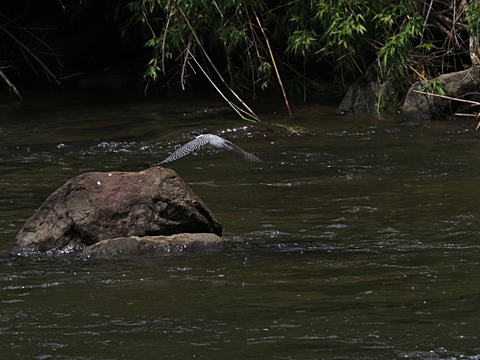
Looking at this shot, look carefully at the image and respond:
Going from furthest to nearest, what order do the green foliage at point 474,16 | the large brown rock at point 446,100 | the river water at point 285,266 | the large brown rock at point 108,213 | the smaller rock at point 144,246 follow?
the large brown rock at point 446,100, the green foliage at point 474,16, the large brown rock at point 108,213, the smaller rock at point 144,246, the river water at point 285,266

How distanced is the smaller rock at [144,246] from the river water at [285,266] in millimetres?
103

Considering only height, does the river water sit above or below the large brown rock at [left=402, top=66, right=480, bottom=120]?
below

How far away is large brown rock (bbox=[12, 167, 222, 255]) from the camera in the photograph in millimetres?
5848

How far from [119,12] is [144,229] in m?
8.96

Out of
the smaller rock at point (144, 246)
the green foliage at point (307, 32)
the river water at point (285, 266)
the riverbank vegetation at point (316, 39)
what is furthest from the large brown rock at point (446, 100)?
the smaller rock at point (144, 246)

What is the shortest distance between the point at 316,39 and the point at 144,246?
20.1 feet

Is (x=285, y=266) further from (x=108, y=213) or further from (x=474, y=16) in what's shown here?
(x=474, y=16)

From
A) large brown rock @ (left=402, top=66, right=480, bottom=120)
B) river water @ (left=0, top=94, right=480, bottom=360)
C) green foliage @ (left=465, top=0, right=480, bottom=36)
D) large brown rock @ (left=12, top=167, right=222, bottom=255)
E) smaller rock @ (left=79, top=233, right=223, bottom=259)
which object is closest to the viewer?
river water @ (left=0, top=94, right=480, bottom=360)

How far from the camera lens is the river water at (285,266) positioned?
422 centimetres

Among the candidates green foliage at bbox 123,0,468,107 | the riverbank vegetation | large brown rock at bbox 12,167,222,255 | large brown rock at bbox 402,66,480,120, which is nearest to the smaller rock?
large brown rock at bbox 12,167,222,255

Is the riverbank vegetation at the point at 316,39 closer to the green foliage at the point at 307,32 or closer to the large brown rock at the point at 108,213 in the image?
the green foliage at the point at 307,32

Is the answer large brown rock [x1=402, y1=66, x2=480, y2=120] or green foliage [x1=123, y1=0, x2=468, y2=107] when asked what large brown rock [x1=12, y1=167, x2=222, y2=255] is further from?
large brown rock [x1=402, y1=66, x2=480, y2=120]

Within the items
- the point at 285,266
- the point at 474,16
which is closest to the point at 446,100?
the point at 474,16

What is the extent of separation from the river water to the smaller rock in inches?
4.1
